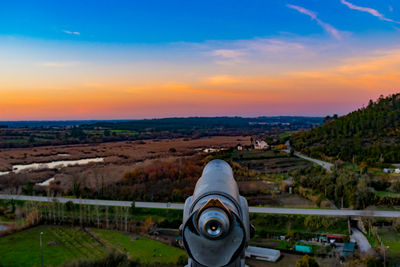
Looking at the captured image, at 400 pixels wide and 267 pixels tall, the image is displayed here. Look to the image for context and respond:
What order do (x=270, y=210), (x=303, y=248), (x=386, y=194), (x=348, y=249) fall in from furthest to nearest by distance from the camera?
(x=386, y=194) → (x=270, y=210) → (x=303, y=248) → (x=348, y=249)

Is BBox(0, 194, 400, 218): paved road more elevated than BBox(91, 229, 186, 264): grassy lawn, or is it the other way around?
BBox(0, 194, 400, 218): paved road

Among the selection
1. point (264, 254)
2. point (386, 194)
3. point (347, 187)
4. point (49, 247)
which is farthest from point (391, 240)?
point (49, 247)

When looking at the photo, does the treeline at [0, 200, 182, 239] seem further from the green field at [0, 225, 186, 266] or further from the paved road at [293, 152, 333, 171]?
the paved road at [293, 152, 333, 171]

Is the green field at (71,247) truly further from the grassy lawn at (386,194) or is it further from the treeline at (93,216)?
the grassy lawn at (386,194)

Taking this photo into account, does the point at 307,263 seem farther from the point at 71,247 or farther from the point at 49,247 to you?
the point at 49,247

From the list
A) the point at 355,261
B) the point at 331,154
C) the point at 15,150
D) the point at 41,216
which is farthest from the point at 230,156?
the point at 15,150

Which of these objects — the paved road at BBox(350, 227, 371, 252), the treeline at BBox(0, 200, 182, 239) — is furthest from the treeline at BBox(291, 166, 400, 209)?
the treeline at BBox(0, 200, 182, 239)

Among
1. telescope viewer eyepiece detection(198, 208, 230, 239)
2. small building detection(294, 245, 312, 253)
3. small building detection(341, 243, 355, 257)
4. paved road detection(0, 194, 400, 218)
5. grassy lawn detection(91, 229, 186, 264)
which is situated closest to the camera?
telescope viewer eyepiece detection(198, 208, 230, 239)

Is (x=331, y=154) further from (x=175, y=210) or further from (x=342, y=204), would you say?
(x=175, y=210)
